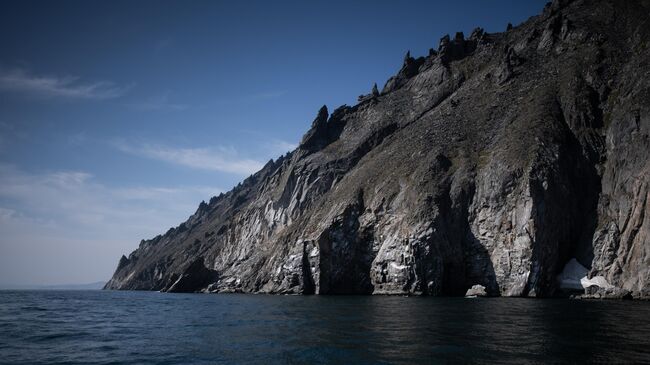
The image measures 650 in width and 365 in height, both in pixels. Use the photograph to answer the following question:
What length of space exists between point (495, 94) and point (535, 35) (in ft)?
93.2

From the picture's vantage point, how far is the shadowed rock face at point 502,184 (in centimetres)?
7075

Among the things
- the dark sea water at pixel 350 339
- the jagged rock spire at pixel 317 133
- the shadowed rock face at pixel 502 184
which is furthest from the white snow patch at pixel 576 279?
the jagged rock spire at pixel 317 133

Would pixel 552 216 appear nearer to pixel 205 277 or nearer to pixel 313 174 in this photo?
pixel 313 174

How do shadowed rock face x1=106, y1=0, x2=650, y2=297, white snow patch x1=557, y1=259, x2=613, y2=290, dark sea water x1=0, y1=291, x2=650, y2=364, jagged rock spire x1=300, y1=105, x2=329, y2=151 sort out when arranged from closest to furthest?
dark sea water x1=0, y1=291, x2=650, y2=364 → white snow patch x1=557, y1=259, x2=613, y2=290 → shadowed rock face x1=106, y1=0, x2=650, y2=297 → jagged rock spire x1=300, y1=105, x2=329, y2=151

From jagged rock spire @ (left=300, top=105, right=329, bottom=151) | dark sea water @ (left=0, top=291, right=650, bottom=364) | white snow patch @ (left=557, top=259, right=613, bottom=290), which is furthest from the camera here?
jagged rock spire @ (left=300, top=105, right=329, bottom=151)

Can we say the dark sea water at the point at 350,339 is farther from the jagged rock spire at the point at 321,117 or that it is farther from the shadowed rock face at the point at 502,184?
the jagged rock spire at the point at 321,117

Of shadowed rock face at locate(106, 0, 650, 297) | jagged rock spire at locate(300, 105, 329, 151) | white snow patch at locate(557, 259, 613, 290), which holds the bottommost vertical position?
white snow patch at locate(557, 259, 613, 290)

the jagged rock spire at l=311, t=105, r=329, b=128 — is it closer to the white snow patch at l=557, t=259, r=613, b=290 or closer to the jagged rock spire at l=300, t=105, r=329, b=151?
the jagged rock spire at l=300, t=105, r=329, b=151

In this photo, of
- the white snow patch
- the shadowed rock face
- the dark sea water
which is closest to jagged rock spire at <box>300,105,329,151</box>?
the shadowed rock face

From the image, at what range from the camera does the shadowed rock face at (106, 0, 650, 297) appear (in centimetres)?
7075

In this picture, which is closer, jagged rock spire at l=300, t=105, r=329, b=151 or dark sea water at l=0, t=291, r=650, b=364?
dark sea water at l=0, t=291, r=650, b=364

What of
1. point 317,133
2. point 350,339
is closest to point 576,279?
point 350,339

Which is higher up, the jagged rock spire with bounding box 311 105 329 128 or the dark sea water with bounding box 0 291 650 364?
the jagged rock spire with bounding box 311 105 329 128

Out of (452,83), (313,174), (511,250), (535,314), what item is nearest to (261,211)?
(313,174)
